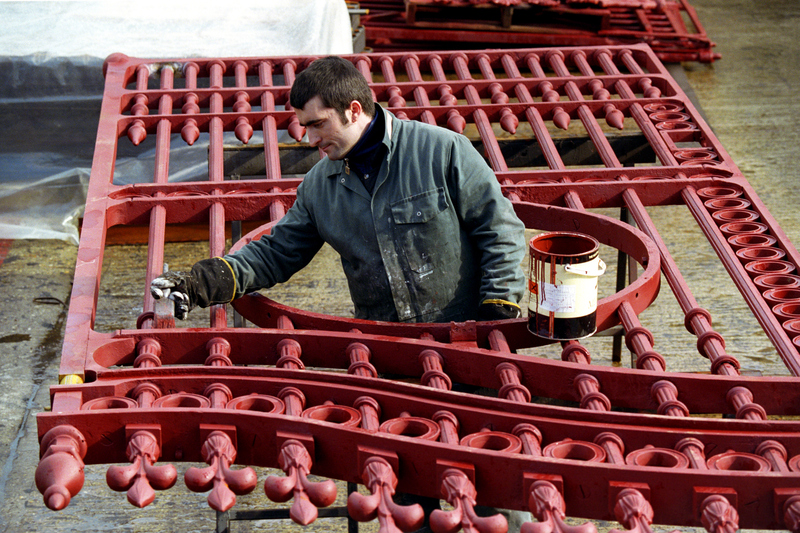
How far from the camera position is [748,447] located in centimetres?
297

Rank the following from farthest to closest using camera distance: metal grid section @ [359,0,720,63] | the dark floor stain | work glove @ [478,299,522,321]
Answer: metal grid section @ [359,0,720,63] < the dark floor stain < work glove @ [478,299,522,321]

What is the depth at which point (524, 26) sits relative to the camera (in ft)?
36.0

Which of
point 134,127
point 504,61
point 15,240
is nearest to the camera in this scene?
point 134,127

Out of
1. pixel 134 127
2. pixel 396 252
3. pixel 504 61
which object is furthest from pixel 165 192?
pixel 504 61

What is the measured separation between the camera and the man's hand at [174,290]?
3.70 meters

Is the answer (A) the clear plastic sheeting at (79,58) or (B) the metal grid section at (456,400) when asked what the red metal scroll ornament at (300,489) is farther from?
(A) the clear plastic sheeting at (79,58)

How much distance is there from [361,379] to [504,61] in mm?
3334

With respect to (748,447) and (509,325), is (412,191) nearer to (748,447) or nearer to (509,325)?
(509,325)

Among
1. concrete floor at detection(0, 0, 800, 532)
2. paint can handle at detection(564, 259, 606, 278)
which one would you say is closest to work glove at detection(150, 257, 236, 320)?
paint can handle at detection(564, 259, 606, 278)

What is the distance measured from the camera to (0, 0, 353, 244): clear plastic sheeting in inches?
295

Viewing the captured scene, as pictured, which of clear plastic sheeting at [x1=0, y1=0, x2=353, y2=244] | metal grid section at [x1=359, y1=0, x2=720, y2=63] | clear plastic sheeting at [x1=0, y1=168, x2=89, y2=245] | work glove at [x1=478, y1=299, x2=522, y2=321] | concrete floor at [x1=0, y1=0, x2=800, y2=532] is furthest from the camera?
metal grid section at [x1=359, y1=0, x2=720, y2=63]

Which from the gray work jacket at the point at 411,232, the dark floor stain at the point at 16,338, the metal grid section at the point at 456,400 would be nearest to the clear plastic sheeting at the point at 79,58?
the dark floor stain at the point at 16,338

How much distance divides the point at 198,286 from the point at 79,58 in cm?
439

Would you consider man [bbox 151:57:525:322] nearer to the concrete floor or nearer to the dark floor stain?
the concrete floor
